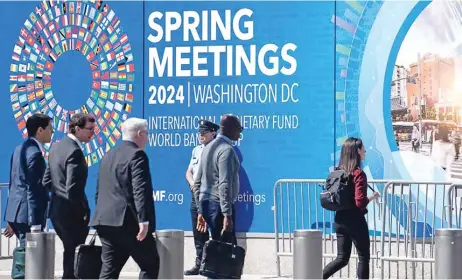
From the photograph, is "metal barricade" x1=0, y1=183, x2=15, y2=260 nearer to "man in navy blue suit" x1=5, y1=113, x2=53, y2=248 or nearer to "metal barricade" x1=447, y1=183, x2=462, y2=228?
"man in navy blue suit" x1=5, y1=113, x2=53, y2=248

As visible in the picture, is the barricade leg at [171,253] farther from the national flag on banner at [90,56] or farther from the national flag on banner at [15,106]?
the national flag on banner at [15,106]

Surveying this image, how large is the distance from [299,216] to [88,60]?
11.8 feet

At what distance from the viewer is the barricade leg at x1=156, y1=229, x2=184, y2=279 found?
34.7 ft

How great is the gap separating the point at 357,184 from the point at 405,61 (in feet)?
9.43

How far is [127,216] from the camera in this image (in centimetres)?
991

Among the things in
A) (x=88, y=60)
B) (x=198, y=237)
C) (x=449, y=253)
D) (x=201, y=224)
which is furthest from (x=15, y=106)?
(x=449, y=253)

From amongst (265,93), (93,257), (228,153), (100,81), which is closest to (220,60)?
(265,93)

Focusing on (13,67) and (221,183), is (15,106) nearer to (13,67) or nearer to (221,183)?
(13,67)

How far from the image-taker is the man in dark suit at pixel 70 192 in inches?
445

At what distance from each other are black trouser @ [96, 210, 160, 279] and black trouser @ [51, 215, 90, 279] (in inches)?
55.9

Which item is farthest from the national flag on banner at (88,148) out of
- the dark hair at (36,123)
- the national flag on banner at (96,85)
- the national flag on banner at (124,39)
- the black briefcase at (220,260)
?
the black briefcase at (220,260)

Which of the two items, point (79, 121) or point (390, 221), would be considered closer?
point (79, 121)

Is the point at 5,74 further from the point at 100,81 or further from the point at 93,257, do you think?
the point at 93,257

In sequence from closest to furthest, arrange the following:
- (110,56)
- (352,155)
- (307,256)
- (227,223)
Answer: (307,256), (352,155), (227,223), (110,56)
